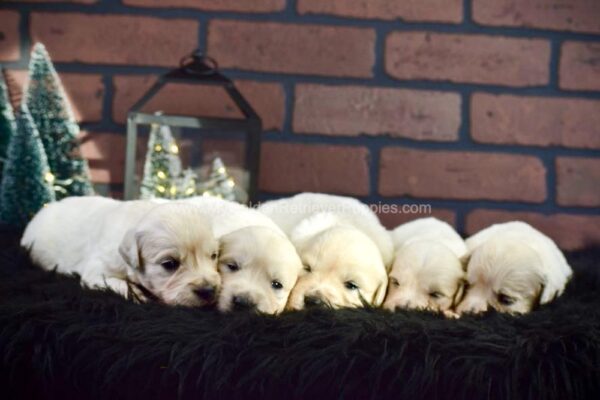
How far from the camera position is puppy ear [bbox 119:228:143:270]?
4.56ft

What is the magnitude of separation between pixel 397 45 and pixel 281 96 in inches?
16.9

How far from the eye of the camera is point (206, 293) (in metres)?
1.32

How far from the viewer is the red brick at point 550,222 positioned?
86.9 inches

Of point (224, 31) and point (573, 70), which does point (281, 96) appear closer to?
point (224, 31)

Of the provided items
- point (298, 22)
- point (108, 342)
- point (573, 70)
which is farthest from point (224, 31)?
point (108, 342)

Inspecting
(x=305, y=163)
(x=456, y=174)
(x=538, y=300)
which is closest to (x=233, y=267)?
(x=538, y=300)

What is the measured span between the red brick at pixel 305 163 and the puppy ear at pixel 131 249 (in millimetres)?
812

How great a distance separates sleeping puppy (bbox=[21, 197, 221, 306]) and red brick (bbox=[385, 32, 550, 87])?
40.5 inches

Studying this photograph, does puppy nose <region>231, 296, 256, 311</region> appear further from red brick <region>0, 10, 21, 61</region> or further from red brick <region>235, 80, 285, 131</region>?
red brick <region>0, 10, 21, 61</region>

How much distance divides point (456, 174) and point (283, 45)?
74cm

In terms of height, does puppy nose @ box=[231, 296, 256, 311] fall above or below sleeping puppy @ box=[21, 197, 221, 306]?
below

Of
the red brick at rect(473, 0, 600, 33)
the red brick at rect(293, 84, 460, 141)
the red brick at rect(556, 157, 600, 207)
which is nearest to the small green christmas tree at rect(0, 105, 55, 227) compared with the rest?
the red brick at rect(293, 84, 460, 141)

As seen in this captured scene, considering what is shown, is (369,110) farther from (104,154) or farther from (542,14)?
(104,154)

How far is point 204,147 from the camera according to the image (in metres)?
1.87
